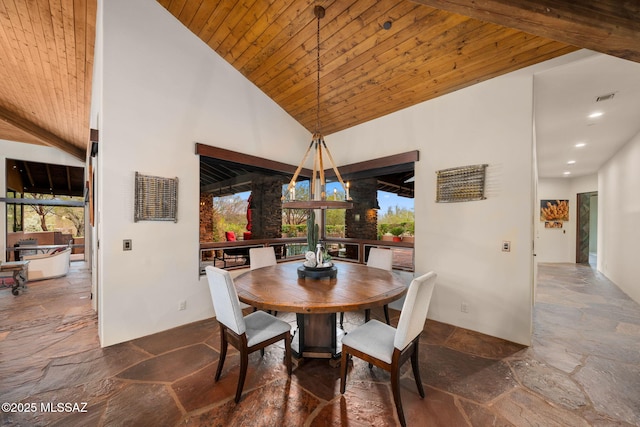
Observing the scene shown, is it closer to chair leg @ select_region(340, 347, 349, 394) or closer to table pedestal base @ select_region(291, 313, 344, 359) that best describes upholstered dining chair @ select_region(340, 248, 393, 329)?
table pedestal base @ select_region(291, 313, 344, 359)

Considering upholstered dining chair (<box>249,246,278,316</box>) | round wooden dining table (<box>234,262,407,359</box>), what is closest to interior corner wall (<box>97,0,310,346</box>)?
upholstered dining chair (<box>249,246,278,316</box>)

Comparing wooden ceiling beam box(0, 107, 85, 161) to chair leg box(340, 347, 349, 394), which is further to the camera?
wooden ceiling beam box(0, 107, 85, 161)

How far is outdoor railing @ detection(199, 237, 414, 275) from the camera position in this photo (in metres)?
3.71

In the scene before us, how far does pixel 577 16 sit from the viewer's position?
4.43ft

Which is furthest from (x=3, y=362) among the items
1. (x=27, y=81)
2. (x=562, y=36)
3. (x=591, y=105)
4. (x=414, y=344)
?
(x=591, y=105)

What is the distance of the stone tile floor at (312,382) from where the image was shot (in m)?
1.70

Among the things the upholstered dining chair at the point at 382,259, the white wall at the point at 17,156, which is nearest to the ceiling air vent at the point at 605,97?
the upholstered dining chair at the point at 382,259

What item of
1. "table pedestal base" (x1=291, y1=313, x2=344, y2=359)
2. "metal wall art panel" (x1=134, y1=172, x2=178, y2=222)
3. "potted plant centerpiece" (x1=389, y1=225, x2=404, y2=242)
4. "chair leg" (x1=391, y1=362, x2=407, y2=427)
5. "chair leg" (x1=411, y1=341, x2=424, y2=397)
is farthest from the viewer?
"potted plant centerpiece" (x1=389, y1=225, x2=404, y2=242)

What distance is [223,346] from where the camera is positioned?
2059 millimetres

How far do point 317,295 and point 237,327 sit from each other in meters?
0.63

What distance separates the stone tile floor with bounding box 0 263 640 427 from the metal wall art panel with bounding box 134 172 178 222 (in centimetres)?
140

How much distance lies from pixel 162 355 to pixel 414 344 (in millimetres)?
2383

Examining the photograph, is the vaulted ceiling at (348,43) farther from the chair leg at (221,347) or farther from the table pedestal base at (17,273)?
the table pedestal base at (17,273)

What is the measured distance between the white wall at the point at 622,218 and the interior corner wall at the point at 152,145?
259 inches
